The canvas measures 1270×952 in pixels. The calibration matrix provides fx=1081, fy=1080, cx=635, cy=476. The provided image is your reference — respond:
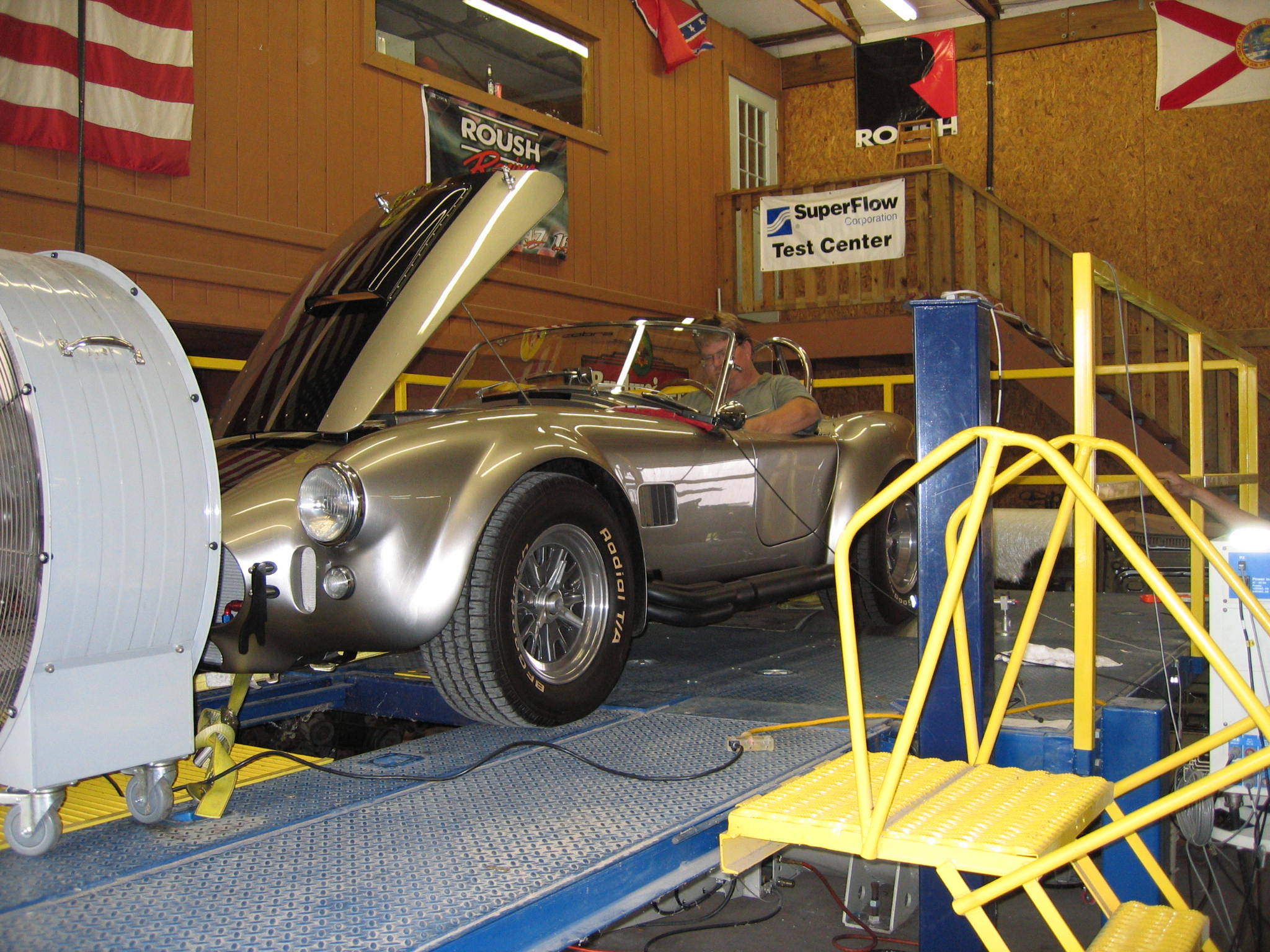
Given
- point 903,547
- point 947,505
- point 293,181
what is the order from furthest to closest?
1. point 293,181
2. point 903,547
3. point 947,505

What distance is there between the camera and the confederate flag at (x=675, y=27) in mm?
11430

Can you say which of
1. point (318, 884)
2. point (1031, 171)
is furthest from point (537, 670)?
point (1031, 171)

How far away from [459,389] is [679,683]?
145cm

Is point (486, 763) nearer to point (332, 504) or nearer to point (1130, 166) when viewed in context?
point (332, 504)

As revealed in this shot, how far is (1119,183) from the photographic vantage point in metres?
12.1

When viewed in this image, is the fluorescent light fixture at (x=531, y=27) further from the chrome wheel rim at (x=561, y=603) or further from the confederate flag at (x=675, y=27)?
the chrome wheel rim at (x=561, y=603)

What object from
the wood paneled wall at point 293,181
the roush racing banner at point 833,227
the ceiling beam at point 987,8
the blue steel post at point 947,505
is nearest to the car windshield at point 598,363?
the blue steel post at point 947,505

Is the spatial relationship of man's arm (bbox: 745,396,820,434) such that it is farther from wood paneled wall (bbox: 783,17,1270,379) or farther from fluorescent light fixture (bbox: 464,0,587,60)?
wood paneled wall (bbox: 783,17,1270,379)

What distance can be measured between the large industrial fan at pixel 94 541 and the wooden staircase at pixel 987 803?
117 centimetres

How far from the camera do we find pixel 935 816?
6.46 feet

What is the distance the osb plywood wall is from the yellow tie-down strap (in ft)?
33.8

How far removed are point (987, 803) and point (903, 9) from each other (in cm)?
1081

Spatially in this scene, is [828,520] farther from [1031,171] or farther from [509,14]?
[1031,171]

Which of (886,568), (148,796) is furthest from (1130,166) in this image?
(148,796)
